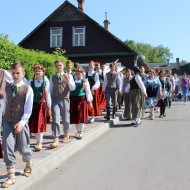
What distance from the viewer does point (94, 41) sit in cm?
3516

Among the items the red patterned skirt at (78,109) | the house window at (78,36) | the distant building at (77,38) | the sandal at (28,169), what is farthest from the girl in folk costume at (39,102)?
the house window at (78,36)

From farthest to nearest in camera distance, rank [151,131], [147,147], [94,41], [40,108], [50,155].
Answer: [94,41] → [151,131] → [147,147] → [40,108] → [50,155]

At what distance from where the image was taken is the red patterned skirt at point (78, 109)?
9.11m

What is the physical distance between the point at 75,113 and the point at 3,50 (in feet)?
7.26

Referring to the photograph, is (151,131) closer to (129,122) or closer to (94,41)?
(129,122)

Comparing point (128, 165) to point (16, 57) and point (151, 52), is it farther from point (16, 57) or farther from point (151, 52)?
point (151, 52)

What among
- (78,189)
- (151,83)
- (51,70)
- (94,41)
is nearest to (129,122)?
(151,83)

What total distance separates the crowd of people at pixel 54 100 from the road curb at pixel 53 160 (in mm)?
136

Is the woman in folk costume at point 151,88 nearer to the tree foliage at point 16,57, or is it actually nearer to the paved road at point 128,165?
the paved road at point 128,165

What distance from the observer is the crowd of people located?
539 cm

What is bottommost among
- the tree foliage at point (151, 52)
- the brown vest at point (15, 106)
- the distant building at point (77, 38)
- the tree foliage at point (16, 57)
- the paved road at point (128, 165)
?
the paved road at point (128, 165)

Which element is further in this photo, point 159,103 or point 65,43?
point 65,43

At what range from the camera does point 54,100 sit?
8156mm

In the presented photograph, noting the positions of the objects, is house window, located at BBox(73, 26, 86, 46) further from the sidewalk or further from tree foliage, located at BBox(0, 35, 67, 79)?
the sidewalk
